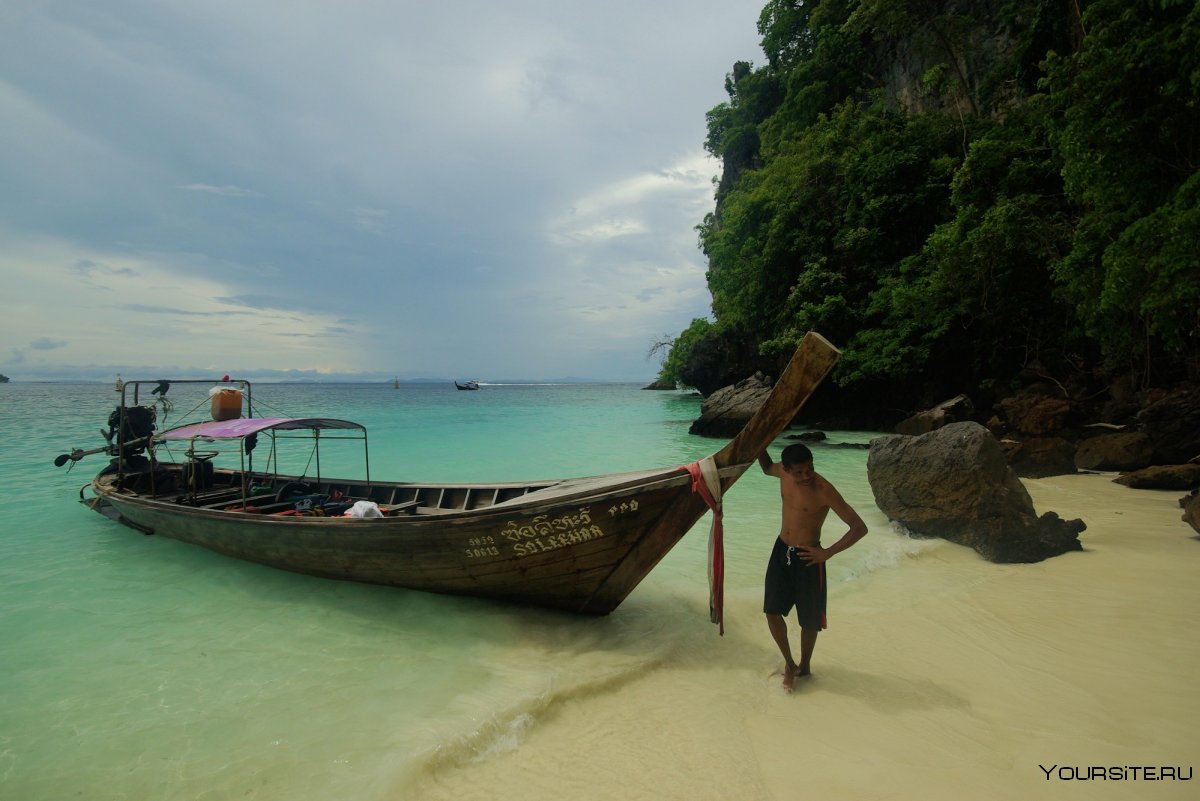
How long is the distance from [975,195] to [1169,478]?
9957 millimetres

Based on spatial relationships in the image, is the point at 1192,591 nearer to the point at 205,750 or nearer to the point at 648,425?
the point at 205,750

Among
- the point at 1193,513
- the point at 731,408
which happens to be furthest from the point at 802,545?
the point at 731,408

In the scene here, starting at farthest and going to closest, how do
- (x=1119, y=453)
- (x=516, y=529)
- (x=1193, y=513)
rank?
(x=1119, y=453) → (x=1193, y=513) → (x=516, y=529)

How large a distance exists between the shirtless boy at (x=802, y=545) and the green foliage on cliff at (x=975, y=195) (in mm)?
8613

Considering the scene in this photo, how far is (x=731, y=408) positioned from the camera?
19.8 meters

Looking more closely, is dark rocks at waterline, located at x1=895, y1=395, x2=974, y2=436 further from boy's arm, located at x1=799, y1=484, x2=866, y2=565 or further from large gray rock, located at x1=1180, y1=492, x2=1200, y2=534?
boy's arm, located at x1=799, y1=484, x2=866, y2=565

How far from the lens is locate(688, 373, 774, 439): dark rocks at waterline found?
63.5ft

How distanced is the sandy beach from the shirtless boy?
1.94 feet

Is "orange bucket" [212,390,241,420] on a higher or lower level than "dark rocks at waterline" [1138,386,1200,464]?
higher

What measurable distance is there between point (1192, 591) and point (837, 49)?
92.6 feet

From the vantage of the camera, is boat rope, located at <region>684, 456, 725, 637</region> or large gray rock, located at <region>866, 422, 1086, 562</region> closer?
boat rope, located at <region>684, 456, 725, 637</region>

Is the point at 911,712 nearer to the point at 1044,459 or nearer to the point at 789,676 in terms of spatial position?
the point at 789,676

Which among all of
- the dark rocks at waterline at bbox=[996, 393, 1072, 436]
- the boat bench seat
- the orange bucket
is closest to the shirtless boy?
the boat bench seat

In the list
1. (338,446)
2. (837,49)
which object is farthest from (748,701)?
(837,49)
